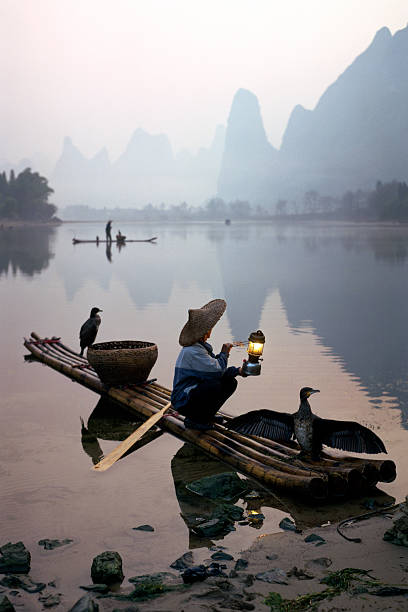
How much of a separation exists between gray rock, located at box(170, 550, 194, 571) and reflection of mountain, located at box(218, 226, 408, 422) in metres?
3.81

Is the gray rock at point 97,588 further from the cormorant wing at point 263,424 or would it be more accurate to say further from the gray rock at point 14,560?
the cormorant wing at point 263,424

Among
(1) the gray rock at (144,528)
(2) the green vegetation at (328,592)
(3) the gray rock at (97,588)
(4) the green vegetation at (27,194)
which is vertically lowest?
(1) the gray rock at (144,528)

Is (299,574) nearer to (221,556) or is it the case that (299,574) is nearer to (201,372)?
(221,556)

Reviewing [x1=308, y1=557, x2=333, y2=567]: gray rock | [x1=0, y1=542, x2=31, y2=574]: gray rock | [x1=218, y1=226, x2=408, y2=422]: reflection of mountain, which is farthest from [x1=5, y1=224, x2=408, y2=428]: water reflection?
[x1=0, y1=542, x2=31, y2=574]: gray rock

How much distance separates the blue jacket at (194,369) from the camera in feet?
19.8

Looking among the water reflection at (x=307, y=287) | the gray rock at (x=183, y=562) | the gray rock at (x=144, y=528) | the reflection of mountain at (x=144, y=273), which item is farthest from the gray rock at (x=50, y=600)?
the reflection of mountain at (x=144, y=273)

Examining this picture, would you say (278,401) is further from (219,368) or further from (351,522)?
(351,522)

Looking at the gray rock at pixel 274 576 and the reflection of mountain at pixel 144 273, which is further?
the reflection of mountain at pixel 144 273

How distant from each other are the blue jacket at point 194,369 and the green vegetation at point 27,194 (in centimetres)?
11646

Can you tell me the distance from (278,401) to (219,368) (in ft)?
7.13

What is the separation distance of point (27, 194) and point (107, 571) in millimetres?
125119

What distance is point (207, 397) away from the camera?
6.12 m

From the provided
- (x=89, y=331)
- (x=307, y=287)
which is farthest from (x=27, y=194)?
(x=89, y=331)

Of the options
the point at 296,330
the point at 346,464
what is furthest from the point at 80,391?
the point at 296,330
